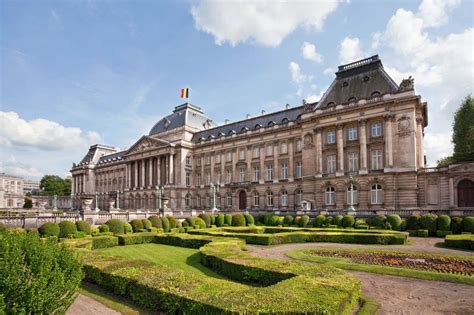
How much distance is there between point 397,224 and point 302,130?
930 inches

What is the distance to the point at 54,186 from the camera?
382 ft

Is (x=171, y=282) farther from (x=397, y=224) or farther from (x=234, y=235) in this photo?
(x=397, y=224)

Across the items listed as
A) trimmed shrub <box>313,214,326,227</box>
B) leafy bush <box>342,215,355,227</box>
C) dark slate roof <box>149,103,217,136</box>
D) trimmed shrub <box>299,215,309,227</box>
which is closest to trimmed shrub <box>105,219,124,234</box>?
trimmed shrub <box>299,215,309,227</box>

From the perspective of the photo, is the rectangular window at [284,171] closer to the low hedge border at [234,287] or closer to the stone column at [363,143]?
the stone column at [363,143]

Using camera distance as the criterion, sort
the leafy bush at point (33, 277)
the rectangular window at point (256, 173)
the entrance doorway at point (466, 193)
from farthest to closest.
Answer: the rectangular window at point (256, 173) < the entrance doorway at point (466, 193) < the leafy bush at point (33, 277)

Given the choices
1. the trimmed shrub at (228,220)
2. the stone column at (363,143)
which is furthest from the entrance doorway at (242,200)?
the stone column at (363,143)

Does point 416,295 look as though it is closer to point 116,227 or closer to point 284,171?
point 116,227

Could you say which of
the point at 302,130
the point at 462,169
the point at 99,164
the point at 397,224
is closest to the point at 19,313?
the point at 397,224

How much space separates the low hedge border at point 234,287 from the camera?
6734 mm

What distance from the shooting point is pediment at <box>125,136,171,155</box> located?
68863 mm

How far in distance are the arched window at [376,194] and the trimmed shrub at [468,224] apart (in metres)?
14.4

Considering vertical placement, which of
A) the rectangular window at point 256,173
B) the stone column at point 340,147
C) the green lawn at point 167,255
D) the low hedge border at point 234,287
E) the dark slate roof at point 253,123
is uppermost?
the dark slate roof at point 253,123

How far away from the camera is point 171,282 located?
340 inches

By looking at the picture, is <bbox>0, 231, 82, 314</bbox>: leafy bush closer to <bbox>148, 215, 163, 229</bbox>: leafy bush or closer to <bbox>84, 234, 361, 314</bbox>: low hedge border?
<bbox>84, 234, 361, 314</bbox>: low hedge border
